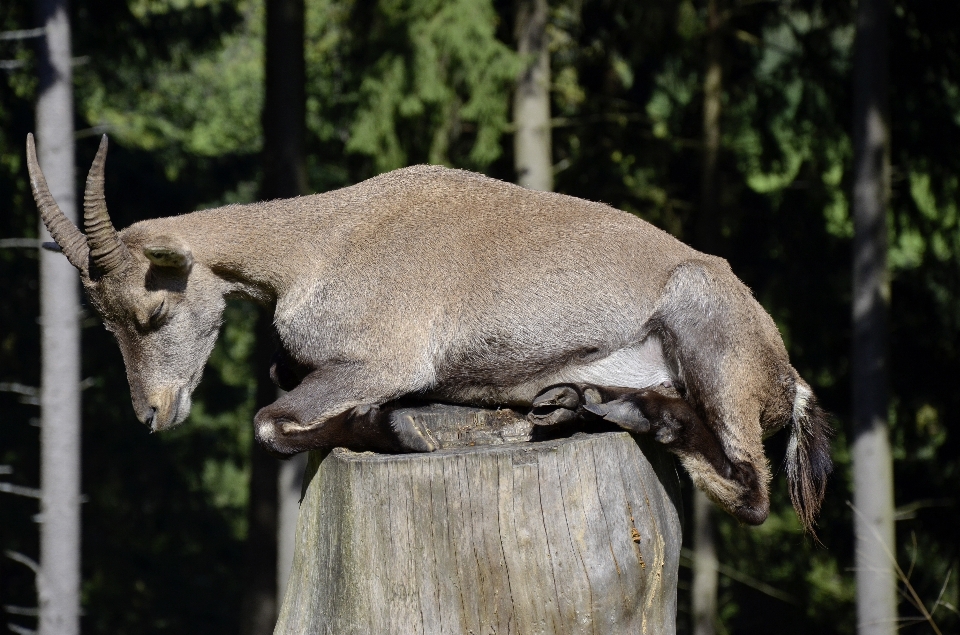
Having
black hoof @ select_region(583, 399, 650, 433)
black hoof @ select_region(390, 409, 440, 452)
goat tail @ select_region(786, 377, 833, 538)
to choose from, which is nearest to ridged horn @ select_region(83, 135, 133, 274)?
black hoof @ select_region(390, 409, 440, 452)

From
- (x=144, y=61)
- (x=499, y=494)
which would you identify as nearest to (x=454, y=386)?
(x=499, y=494)

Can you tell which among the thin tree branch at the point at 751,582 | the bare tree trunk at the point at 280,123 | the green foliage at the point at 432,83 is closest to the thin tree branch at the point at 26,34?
the bare tree trunk at the point at 280,123

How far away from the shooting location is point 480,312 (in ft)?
14.3

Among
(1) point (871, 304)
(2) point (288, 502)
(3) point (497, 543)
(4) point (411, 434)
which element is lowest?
(3) point (497, 543)

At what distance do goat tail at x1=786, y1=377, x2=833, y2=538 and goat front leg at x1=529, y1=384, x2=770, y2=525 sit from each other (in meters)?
0.47

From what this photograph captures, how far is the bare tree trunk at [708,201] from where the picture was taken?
1090 cm

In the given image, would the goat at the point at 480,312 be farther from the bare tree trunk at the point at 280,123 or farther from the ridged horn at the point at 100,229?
the bare tree trunk at the point at 280,123

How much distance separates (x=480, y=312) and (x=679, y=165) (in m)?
8.62

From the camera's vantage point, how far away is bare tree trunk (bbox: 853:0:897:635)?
30.3 feet

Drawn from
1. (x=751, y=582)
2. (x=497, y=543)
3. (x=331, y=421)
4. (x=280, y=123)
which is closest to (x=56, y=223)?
(x=331, y=421)

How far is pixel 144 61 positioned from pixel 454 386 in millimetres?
10718

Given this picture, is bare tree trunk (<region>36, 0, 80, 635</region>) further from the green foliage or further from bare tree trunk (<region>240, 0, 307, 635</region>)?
the green foliage

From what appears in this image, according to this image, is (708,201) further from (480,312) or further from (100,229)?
(100,229)

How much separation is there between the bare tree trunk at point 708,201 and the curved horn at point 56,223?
7388mm
